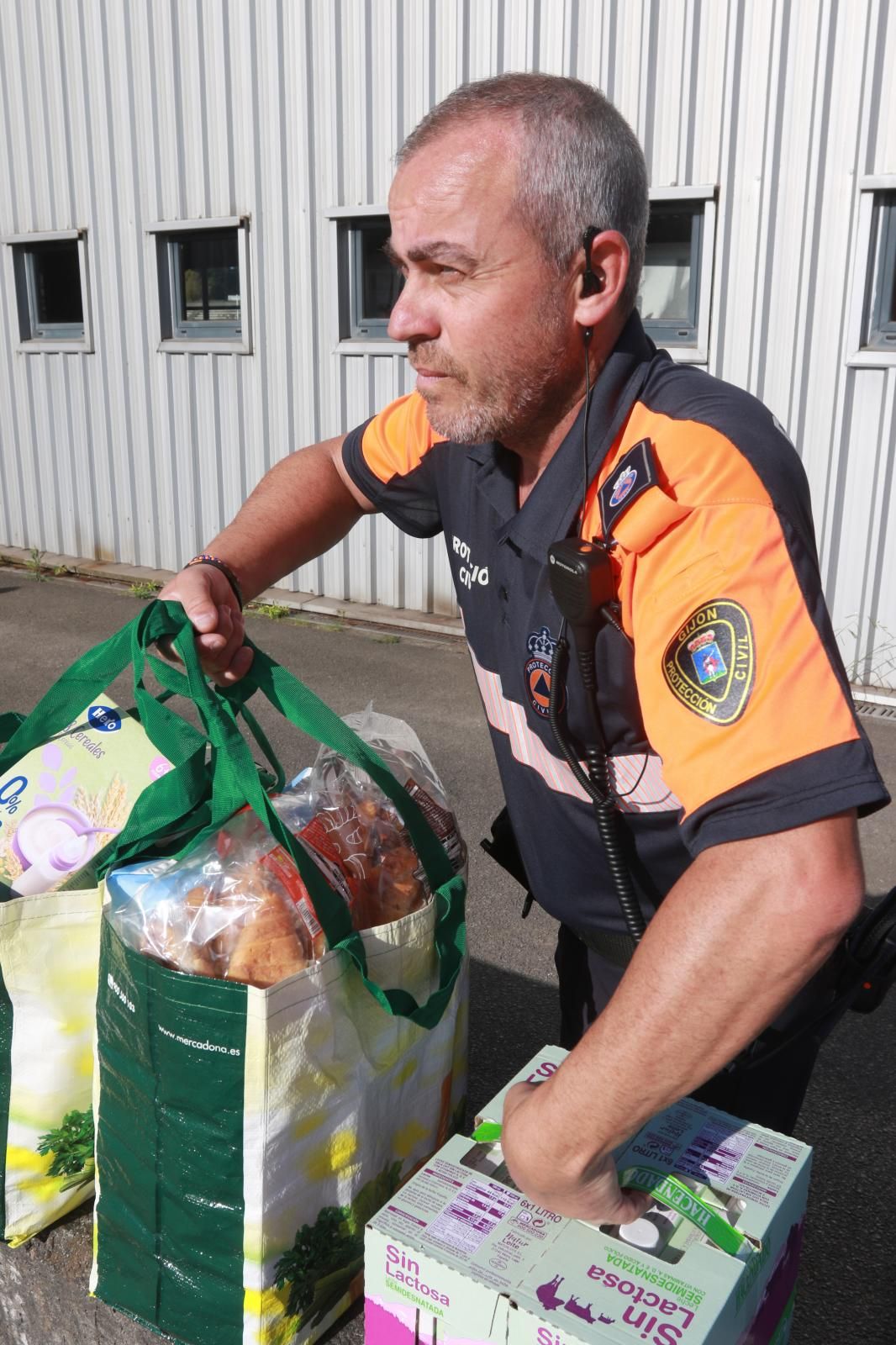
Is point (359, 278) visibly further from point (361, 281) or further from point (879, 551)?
point (879, 551)

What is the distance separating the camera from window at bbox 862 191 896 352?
5.17 metres

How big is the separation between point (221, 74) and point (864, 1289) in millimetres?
7478

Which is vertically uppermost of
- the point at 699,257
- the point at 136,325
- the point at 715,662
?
the point at 699,257

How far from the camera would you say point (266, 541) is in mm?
2145

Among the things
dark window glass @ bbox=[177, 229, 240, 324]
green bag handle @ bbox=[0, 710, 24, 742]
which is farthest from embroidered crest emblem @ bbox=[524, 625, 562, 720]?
dark window glass @ bbox=[177, 229, 240, 324]

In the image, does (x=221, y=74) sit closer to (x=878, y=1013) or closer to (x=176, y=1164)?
(x=878, y=1013)

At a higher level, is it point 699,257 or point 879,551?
point 699,257

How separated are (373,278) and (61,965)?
6.08m

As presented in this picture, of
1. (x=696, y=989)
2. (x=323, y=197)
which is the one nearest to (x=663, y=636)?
(x=696, y=989)

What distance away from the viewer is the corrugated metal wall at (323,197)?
530 centimetres

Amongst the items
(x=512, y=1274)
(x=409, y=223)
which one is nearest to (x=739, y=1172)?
(x=512, y=1274)

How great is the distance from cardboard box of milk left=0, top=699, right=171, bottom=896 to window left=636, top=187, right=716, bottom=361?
183 inches

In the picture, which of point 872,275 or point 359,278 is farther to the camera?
point 359,278

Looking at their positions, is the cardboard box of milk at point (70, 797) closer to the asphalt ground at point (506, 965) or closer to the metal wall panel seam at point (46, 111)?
the asphalt ground at point (506, 965)
